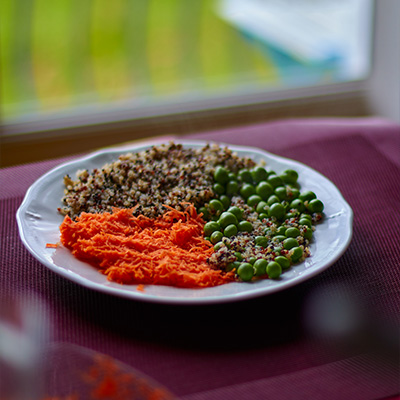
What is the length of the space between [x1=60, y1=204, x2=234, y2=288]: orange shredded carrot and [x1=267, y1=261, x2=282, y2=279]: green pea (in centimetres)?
7

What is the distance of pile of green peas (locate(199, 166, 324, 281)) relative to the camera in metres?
1.06

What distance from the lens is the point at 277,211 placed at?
124 cm

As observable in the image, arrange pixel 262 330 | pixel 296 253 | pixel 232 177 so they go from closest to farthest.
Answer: pixel 262 330 < pixel 296 253 < pixel 232 177

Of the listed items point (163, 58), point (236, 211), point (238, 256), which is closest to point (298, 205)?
point (236, 211)

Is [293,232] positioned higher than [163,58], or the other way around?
[293,232]

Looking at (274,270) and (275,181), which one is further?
(275,181)

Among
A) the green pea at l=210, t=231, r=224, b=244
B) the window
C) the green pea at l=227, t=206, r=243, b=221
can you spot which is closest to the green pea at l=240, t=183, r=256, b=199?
the green pea at l=227, t=206, r=243, b=221

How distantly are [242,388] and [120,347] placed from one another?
A: 0.22m

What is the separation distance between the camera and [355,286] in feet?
3.55

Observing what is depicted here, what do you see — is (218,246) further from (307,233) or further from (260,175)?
(260,175)

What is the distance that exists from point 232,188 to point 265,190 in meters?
0.09

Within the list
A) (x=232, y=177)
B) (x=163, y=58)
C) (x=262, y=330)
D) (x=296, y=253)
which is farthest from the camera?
(x=163, y=58)

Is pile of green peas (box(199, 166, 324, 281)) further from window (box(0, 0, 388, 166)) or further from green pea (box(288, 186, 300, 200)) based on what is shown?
window (box(0, 0, 388, 166))

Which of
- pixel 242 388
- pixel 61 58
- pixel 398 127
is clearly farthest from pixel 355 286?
pixel 61 58
